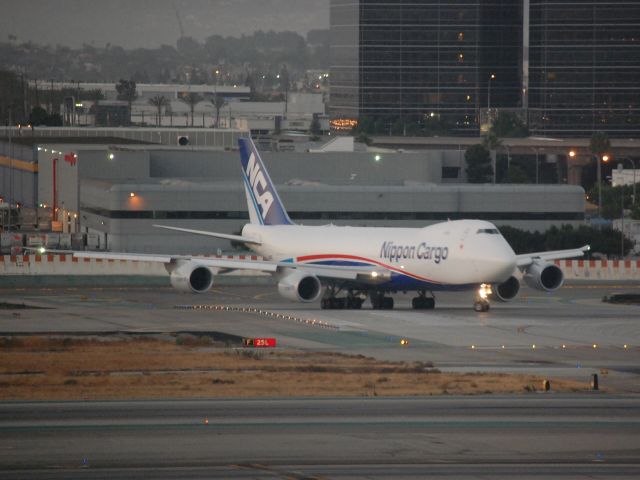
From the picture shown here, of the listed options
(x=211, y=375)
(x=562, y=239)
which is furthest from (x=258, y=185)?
(x=211, y=375)

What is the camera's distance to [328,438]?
3156cm

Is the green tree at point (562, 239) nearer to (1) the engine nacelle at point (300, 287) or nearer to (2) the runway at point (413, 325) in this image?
(2) the runway at point (413, 325)

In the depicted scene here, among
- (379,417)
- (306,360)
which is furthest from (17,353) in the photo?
(379,417)

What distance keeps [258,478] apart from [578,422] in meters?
9.42

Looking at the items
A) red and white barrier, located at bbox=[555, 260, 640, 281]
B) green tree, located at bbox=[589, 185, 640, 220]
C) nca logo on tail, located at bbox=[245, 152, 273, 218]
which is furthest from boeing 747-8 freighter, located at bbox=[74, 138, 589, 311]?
green tree, located at bbox=[589, 185, 640, 220]

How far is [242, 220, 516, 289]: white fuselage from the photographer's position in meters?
61.6

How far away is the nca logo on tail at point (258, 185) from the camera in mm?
72562

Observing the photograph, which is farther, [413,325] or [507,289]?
[507,289]

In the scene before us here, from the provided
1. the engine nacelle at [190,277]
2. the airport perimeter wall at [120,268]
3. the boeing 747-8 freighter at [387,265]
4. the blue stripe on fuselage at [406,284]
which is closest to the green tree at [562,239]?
the airport perimeter wall at [120,268]

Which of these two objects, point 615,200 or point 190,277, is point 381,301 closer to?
point 190,277

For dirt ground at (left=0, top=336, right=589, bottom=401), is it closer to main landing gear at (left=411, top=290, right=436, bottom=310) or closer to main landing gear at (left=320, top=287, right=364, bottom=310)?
main landing gear at (left=320, top=287, right=364, bottom=310)

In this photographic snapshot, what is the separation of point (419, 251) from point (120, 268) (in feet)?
92.5

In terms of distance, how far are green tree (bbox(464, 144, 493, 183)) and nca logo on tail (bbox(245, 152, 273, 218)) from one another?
310ft

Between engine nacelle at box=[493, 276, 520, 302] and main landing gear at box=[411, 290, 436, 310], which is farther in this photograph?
main landing gear at box=[411, 290, 436, 310]
